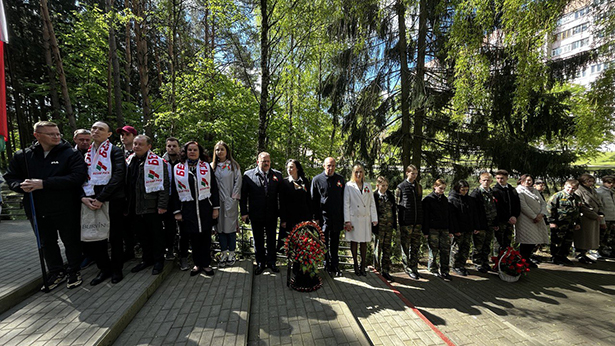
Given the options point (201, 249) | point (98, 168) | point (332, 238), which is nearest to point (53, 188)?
point (98, 168)

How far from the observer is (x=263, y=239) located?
444 cm

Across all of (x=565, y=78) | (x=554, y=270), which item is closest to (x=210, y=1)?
(x=565, y=78)

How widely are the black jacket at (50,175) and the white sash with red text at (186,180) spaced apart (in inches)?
45.4

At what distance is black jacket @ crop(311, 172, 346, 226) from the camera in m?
4.62

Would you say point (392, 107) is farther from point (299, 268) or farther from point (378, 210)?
point (299, 268)

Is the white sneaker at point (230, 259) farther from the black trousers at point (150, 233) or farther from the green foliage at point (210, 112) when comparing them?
the green foliage at point (210, 112)

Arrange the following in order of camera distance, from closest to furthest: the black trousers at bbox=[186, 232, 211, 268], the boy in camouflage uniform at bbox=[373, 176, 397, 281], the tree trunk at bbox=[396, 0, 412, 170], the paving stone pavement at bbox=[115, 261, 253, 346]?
the paving stone pavement at bbox=[115, 261, 253, 346], the black trousers at bbox=[186, 232, 211, 268], the boy in camouflage uniform at bbox=[373, 176, 397, 281], the tree trunk at bbox=[396, 0, 412, 170]

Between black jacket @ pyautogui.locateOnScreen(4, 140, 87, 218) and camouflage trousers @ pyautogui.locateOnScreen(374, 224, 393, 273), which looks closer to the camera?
black jacket @ pyautogui.locateOnScreen(4, 140, 87, 218)

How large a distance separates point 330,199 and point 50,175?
13.6 ft

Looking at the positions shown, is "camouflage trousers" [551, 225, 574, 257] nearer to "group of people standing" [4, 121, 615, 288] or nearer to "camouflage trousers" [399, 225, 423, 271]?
"group of people standing" [4, 121, 615, 288]

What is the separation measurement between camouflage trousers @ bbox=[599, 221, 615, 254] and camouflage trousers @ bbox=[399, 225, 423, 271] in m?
5.73

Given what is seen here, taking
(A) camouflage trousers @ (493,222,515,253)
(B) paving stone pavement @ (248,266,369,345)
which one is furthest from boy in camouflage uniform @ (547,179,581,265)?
(B) paving stone pavement @ (248,266,369,345)

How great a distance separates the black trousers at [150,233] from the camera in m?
3.79

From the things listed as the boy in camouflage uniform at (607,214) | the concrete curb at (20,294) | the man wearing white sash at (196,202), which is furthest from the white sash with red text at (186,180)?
the boy in camouflage uniform at (607,214)
